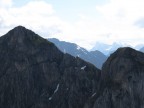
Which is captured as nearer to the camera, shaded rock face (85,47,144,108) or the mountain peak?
shaded rock face (85,47,144,108)

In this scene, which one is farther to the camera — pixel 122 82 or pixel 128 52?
pixel 128 52

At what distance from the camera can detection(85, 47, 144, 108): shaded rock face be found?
169 meters

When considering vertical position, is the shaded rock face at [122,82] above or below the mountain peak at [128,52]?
below

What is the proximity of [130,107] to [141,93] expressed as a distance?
31.5ft

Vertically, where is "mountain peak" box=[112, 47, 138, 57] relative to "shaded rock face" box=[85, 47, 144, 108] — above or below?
above

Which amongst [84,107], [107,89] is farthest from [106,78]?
[84,107]

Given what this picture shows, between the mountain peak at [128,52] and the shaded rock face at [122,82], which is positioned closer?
the shaded rock face at [122,82]

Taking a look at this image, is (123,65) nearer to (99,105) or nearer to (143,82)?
(143,82)

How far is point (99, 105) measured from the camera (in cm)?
17675

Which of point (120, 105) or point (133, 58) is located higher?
point (133, 58)

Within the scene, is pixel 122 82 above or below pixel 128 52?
below

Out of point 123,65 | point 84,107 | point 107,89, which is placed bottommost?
point 84,107

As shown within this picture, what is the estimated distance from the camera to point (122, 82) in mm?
170500

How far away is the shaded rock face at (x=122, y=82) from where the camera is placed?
16938cm
